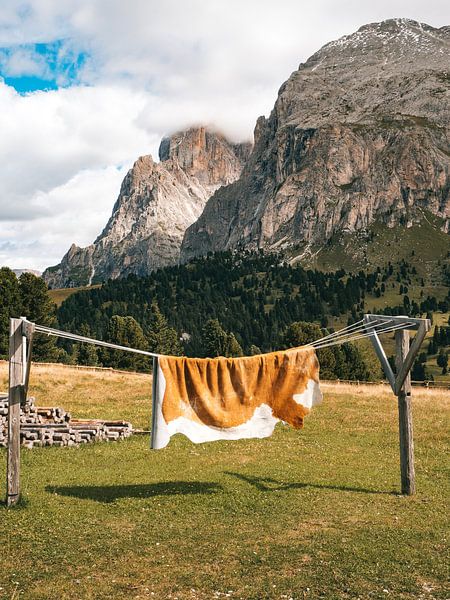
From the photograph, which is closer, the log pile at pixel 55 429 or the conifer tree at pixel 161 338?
the log pile at pixel 55 429

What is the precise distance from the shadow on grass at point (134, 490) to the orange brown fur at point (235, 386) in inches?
123

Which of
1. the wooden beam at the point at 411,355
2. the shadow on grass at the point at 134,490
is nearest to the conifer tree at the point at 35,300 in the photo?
the shadow on grass at the point at 134,490

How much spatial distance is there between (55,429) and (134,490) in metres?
9.36

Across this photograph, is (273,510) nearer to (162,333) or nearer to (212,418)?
(212,418)

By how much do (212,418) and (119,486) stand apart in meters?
5.01

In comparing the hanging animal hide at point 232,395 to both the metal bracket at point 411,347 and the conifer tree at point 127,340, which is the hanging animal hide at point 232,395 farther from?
the conifer tree at point 127,340

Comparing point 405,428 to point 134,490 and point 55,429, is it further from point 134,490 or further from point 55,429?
point 55,429

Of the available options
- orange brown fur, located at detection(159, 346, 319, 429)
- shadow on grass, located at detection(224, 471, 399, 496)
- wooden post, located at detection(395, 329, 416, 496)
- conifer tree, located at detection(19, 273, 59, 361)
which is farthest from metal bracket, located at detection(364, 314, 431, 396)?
conifer tree, located at detection(19, 273, 59, 361)

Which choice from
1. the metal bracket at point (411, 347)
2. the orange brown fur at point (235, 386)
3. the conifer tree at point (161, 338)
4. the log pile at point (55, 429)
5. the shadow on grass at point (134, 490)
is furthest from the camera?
the conifer tree at point (161, 338)

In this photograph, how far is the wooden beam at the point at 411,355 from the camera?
17.3 meters

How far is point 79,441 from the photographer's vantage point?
1045 inches

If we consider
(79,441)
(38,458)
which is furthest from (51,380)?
(38,458)

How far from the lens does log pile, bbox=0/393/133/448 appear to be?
25.6 metres

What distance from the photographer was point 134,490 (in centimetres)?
1872
